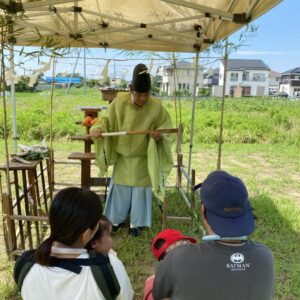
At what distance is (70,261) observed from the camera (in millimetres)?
1292

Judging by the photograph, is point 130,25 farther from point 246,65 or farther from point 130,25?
point 246,65

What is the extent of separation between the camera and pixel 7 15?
2.17m

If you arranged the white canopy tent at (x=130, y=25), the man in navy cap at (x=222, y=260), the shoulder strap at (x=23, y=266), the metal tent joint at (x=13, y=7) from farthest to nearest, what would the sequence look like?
the white canopy tent at (x=130, y=25) < the metal tent joint at (x=13, y=7) < the shoulder strap at (x=23, y=266) < the man in navy cap at (x=222, y=260)

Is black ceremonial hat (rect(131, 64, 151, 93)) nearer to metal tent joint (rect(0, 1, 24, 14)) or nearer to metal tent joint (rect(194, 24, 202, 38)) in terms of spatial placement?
metal tent joint (rect(194, 24, 202, 38))

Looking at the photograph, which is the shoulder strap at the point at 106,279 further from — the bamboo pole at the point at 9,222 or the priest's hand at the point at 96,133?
the priest's hand at the point at 96,133

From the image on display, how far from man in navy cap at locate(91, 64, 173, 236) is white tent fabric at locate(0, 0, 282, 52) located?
2.61 ft

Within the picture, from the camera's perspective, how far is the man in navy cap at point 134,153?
3.57 meters

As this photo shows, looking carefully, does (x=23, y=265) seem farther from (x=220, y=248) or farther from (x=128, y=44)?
(x=128, y=44)

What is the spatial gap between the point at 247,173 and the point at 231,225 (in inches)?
234

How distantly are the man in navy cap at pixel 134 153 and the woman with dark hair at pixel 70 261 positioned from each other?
2.22 metres

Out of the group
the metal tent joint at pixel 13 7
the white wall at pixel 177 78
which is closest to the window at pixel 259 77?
the white wall at pixel 177 78

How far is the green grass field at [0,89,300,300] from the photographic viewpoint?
3.25 m

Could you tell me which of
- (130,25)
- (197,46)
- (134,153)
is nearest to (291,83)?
(197,46)

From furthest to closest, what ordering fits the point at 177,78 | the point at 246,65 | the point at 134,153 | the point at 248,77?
the point at 246,65
the point at 248,77
the point at 177,78
the point at 134,153
